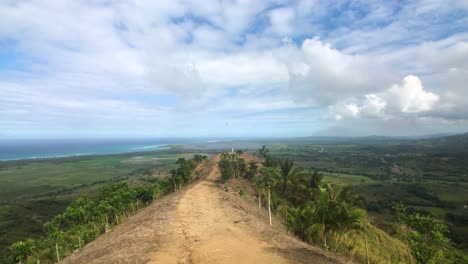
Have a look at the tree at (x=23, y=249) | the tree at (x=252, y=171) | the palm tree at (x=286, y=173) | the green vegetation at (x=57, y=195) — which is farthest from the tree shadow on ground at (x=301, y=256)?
the tree at (x=252, y=171)

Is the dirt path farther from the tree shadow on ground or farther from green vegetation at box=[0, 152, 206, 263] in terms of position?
green vegetation at box=[0, 152, 206, 263]

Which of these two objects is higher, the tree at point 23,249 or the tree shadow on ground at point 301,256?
the tree shadow on ground at point 301,256

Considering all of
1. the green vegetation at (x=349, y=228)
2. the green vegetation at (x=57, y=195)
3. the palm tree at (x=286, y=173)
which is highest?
the palm tree at (x=286, y=173)

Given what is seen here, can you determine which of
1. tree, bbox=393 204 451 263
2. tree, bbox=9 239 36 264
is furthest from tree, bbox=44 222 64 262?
tree, bbox=393 204 451 263

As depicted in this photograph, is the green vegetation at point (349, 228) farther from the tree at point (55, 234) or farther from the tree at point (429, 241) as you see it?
the tree at point (55, 234)

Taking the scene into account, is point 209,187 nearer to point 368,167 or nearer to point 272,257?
point 272,257

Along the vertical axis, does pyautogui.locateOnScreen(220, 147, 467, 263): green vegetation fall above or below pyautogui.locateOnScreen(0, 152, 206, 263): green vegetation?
above

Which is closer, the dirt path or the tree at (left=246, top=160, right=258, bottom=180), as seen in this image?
the dirt path

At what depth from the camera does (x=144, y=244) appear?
2045cm

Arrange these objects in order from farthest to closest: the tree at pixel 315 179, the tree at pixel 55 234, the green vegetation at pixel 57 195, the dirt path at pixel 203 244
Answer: the tree at pixel 315 179
the green vegetation at pixel 57 195
the tree at pixel 55 234
the dirt path at pixel 203 244

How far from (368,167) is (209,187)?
16244cm

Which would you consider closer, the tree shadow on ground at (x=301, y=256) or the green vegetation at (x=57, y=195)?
the tree shadow on ground at (x=301, y=256)

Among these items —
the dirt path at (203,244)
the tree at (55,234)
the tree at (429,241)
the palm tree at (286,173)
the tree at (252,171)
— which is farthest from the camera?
the tree at (252,171)

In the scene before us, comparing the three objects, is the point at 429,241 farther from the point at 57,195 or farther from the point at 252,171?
the point at 57,195
